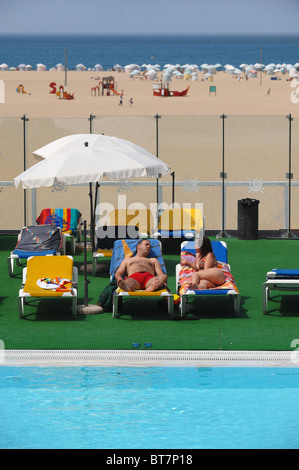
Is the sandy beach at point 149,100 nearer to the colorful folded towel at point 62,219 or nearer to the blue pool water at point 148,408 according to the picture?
the colorful folded towel at point 62,219

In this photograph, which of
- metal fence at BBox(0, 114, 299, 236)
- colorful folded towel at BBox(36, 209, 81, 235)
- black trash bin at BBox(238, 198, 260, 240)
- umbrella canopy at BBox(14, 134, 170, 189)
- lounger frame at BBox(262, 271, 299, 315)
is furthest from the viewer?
metal fence at BBox(0, 114, 299, 236)

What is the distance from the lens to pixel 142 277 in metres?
10.9

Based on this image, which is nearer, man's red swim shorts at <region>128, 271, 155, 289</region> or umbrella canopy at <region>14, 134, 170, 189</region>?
man's red swim shorts at <region>128, 271, 155, 289</region>

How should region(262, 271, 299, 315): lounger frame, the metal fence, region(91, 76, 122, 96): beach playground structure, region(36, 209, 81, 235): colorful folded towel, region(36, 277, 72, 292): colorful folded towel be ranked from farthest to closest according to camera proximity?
region(91, 76, 122, 96): beach playground structure, the metal fence, region(36, 209, 81, 235): colorful folded towel, region(262, 271, 299, 315): lounger frame, region(36, 277, 72, 292): colorful folded towel

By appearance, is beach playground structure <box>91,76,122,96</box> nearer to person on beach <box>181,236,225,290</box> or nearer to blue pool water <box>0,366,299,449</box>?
person on beach <box>181,236,225,290</box>

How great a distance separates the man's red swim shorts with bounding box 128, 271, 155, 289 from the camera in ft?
35.5

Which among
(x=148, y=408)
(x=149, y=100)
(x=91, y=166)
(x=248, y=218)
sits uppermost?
(x=149, y=100)

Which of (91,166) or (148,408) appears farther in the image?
(91,166)

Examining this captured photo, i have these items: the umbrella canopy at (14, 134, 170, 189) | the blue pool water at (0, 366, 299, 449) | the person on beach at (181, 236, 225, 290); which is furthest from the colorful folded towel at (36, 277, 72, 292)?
the blue pool water at (0, 366, 299, 449)

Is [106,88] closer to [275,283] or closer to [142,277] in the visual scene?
[142,277]

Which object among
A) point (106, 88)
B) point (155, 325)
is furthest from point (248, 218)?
point (106, 88)

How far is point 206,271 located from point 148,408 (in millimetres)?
3172

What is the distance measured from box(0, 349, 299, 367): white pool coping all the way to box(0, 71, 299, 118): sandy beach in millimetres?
36595
